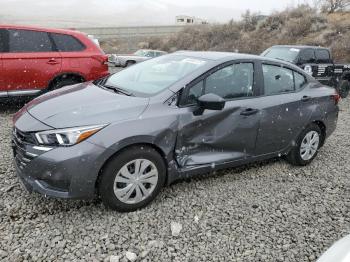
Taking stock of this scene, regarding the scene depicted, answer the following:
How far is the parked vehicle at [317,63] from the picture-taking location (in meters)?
10.3

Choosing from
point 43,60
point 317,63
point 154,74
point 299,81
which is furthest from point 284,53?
point 154,74

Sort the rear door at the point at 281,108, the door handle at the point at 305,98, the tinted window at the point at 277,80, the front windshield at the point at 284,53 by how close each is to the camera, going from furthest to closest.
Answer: the front windshield at the point at 284,53 → the door handle at the point at 305,98 → the tinted window at the point at 277,80 → the rear door at the point at 281,108

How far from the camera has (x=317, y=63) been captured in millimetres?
10664

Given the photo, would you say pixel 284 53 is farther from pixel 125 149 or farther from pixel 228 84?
pixel 125 149

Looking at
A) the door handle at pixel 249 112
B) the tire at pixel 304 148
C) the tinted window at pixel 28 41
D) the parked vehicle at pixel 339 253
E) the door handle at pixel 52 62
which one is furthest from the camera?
the door handle at pixel 52 62

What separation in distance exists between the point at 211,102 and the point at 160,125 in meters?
0.56

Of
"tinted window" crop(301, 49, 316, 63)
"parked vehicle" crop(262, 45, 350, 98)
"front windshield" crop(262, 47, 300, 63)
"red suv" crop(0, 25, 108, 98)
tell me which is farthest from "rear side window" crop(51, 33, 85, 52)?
"tinted window" crop(301, 49, 316, 63)

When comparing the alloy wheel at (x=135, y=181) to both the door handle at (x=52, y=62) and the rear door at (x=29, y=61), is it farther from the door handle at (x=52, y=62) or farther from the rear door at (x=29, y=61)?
the door handle at (x=52, y=62)

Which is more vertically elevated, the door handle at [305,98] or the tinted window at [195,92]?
the tinted window at [195,92]

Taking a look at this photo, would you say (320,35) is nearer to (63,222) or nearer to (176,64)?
(176,64)

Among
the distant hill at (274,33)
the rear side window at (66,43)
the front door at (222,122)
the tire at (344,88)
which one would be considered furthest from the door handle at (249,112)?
the distant hill at (274,33)

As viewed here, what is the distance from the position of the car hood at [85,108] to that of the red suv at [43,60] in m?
2.95

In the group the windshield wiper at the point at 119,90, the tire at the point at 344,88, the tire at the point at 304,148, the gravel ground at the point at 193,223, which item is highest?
the windshield wiper at the point at 119,90

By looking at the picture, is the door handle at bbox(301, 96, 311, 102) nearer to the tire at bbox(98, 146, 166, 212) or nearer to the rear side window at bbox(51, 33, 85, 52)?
the tire at bbox(98, 146, 166, 212)
